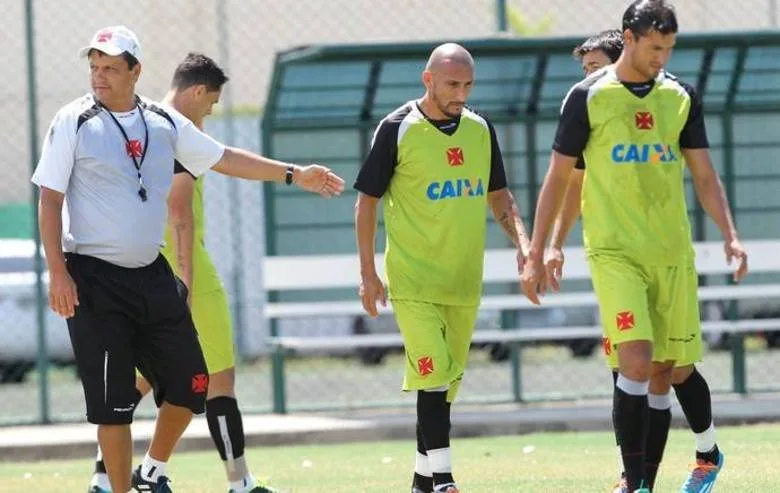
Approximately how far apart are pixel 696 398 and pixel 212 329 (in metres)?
2.48

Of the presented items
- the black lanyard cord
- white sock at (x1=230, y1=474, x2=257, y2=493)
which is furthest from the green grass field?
the black lanyard cord

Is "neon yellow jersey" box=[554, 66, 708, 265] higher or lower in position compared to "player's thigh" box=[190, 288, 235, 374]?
higher

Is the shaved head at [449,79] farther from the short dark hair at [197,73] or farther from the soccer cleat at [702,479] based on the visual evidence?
the soccer cleat at [702,479]

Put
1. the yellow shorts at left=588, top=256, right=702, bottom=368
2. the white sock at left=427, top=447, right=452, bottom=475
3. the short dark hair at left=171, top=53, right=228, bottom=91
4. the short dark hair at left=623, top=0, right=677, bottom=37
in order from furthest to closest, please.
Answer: the short dark hair at left=171, top=53, right=228, bottom=91
the white sock at left=427, top=447, right=452, bottom=475
the yellow shorts at left=588, top=256, right=702, bottom=368
the short dark hair at left=623, top=0, right=677, bottom=37

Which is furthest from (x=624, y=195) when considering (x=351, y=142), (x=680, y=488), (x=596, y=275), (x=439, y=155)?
(x=351, y=142)

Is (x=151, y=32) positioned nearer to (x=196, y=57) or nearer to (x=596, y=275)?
(x=196, y=57)

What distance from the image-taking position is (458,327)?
9.12 metres

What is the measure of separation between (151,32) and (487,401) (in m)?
8.27

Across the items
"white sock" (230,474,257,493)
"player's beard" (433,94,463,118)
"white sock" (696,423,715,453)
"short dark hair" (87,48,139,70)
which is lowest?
"white sock" (230,474,257,493)

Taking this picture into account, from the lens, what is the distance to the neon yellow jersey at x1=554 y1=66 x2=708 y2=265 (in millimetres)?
8219

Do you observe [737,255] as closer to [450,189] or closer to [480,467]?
[450,189]

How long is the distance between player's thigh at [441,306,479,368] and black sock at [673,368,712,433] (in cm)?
103

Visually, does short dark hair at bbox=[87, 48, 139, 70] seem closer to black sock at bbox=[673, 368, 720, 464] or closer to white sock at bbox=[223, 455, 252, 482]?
white sock at bbox=[223, 455, 252, 482]

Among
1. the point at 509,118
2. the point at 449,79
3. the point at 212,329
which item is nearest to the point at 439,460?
the point at 212,329
